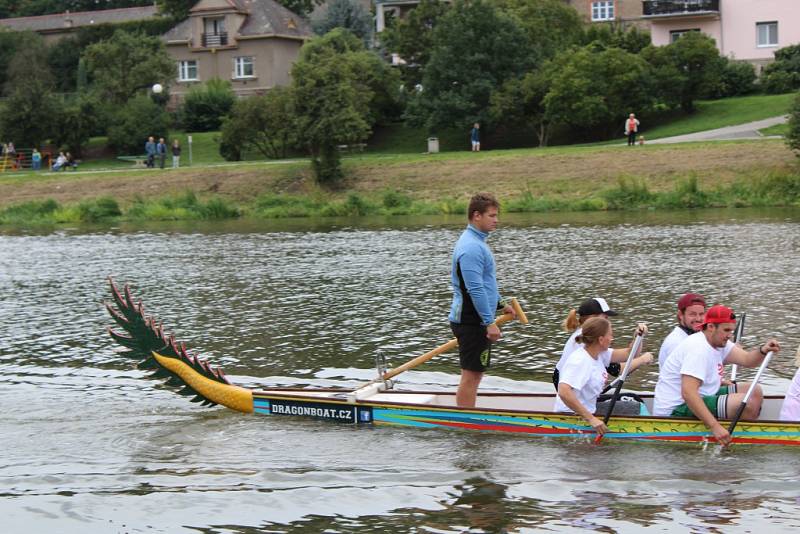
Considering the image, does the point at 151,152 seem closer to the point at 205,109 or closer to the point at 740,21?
the point at 205,109

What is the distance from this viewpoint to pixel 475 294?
1130 cm

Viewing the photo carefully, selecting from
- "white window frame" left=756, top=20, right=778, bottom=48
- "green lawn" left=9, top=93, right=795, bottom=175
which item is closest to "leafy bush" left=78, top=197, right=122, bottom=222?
"green lawn" left=9, top=93, right=795, bottom=175

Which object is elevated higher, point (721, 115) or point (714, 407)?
point (721, 115)

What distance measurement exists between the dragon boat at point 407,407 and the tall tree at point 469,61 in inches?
1745

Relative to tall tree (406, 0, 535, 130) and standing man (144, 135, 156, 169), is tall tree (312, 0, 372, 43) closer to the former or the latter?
tall tree (406, 0, 535, 130)

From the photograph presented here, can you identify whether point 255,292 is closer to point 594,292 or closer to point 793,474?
point 594,292

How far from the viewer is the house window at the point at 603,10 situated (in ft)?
240

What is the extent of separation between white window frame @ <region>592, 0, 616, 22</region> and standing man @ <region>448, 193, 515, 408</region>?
2546 inches

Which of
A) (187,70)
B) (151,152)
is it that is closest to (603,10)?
(187,70)

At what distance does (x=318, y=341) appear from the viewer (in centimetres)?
1770

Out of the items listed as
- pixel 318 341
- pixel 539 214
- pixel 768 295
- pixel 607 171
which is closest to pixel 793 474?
pixel 318 341

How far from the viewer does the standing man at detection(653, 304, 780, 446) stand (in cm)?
1034

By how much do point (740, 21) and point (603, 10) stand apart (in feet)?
41.2

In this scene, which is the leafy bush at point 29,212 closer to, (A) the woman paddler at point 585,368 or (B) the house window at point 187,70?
(B) the house window at point 187,70
